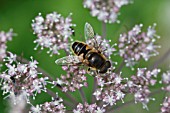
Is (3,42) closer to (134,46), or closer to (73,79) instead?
(73,79)

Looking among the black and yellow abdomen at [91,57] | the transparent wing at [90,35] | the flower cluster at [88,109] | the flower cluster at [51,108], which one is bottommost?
the flower cluster at [88,109]

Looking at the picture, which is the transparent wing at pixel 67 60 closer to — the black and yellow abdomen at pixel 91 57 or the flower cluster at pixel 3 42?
the black and yellow abdomen at pixel 91 57

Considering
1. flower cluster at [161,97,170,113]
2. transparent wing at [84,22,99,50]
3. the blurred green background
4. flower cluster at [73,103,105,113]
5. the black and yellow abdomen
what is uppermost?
the blurred green background

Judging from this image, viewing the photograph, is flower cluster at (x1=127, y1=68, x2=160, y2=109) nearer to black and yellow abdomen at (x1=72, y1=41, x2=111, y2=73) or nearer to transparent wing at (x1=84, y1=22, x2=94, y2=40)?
black and yellow abdomen at (x1=72, y1=41, x2=111, y2=73)

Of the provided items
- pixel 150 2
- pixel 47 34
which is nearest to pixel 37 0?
pixel 47 34

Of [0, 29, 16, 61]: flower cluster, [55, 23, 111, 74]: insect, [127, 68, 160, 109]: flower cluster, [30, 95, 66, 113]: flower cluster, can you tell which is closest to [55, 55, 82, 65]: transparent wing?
[55, 23, 111, 74]: insect

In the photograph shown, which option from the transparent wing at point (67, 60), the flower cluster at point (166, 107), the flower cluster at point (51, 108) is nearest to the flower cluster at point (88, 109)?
the flower cluster at point (51, 108)
